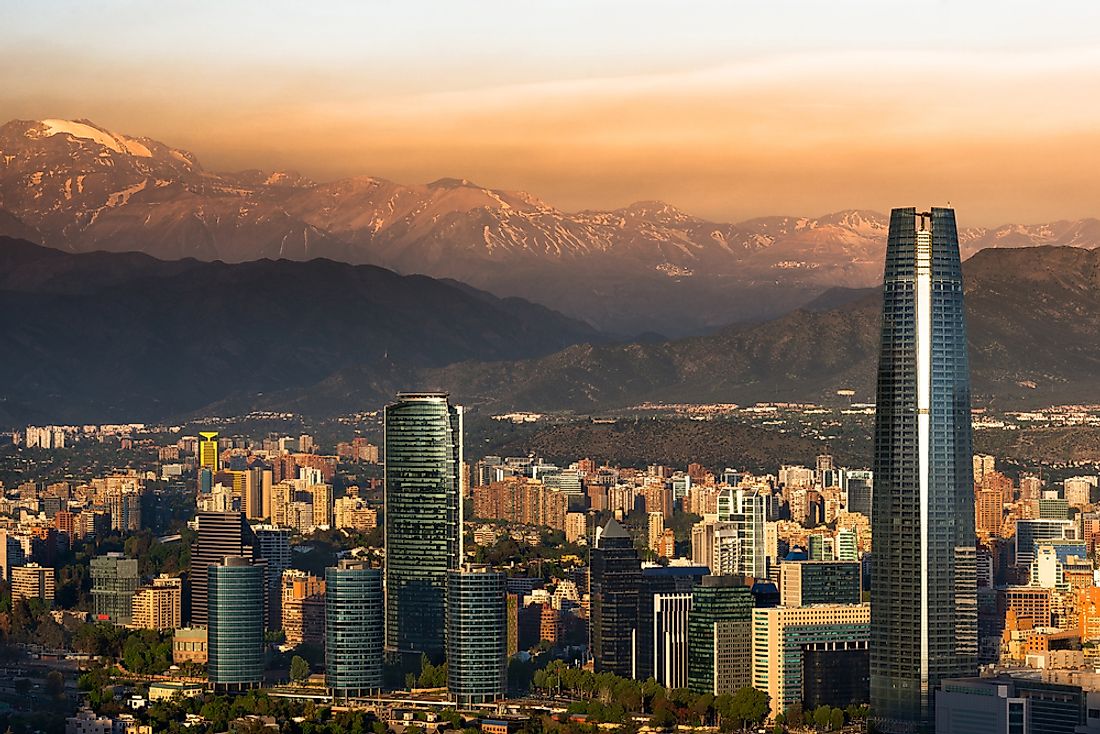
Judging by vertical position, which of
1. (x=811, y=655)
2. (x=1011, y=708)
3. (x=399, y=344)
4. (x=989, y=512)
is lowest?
(x=1011, y=708)

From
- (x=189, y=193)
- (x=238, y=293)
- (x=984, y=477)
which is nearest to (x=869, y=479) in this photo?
(x=984, y=477)

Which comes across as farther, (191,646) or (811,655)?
(191,646)

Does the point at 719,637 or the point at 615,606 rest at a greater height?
the point at 615,606

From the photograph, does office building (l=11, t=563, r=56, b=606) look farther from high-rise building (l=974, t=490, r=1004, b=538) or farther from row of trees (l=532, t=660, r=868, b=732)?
high-rise building (l=974, t=490, r=1004, b=538)

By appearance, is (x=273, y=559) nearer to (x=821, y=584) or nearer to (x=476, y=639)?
(x=476, y=639)

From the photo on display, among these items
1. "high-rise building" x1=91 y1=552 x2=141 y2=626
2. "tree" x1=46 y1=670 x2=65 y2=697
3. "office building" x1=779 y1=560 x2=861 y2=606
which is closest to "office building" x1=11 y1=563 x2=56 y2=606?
"high-rise building" x1=91 y1=552 x2=141 y2=626

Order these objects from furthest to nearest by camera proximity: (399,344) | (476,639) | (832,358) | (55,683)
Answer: (399,344)
(832,358)
(476,639)
(55,683)

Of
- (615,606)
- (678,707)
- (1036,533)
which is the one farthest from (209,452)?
(678,707)

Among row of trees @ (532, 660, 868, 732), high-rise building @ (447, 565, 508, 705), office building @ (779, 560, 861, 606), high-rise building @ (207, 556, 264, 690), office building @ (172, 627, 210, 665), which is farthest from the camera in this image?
office building @ (172, 627, 210, 665)
